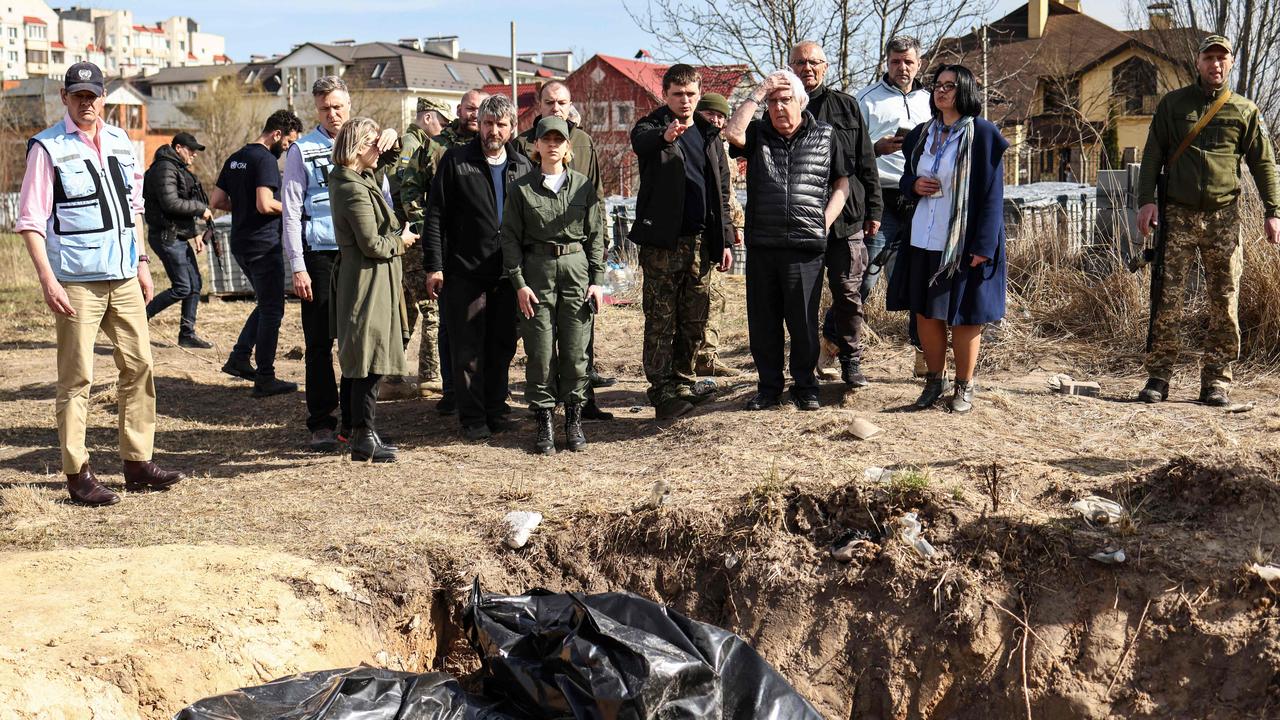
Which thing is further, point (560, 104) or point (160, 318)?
point (160, 318)

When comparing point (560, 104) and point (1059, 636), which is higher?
point (560, 104)

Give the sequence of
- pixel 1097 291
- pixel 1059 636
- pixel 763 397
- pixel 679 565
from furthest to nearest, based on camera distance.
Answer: pixel 1097 291
pixel 763 397
pixel 679 565
pixel 1059 636

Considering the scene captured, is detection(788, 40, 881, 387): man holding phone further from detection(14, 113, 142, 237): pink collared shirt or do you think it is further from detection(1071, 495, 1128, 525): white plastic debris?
detection(14, 113, 142, 237): pink collared shirt

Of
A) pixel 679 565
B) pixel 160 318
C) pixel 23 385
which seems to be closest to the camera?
pixel 679 565

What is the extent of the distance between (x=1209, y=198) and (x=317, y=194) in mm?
5129

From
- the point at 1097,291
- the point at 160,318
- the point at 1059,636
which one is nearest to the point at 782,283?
the point at 1059,636

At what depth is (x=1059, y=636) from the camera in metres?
4.69

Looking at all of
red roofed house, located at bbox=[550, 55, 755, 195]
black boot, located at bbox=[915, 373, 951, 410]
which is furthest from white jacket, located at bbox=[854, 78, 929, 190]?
red roofed house, located at bbox=[550, 55, 755, 195]

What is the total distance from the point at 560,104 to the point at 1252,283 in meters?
4.79

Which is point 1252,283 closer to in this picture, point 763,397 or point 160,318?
point 763,397

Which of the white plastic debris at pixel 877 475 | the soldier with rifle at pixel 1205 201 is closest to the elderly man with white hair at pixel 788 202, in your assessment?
the white plastic debris at pixel 877 475

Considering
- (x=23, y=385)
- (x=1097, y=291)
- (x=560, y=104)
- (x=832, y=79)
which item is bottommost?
(x=23, y=385)

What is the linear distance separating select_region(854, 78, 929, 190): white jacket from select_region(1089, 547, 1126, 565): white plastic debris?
10.5 feet

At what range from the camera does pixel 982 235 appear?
614 centimetres
